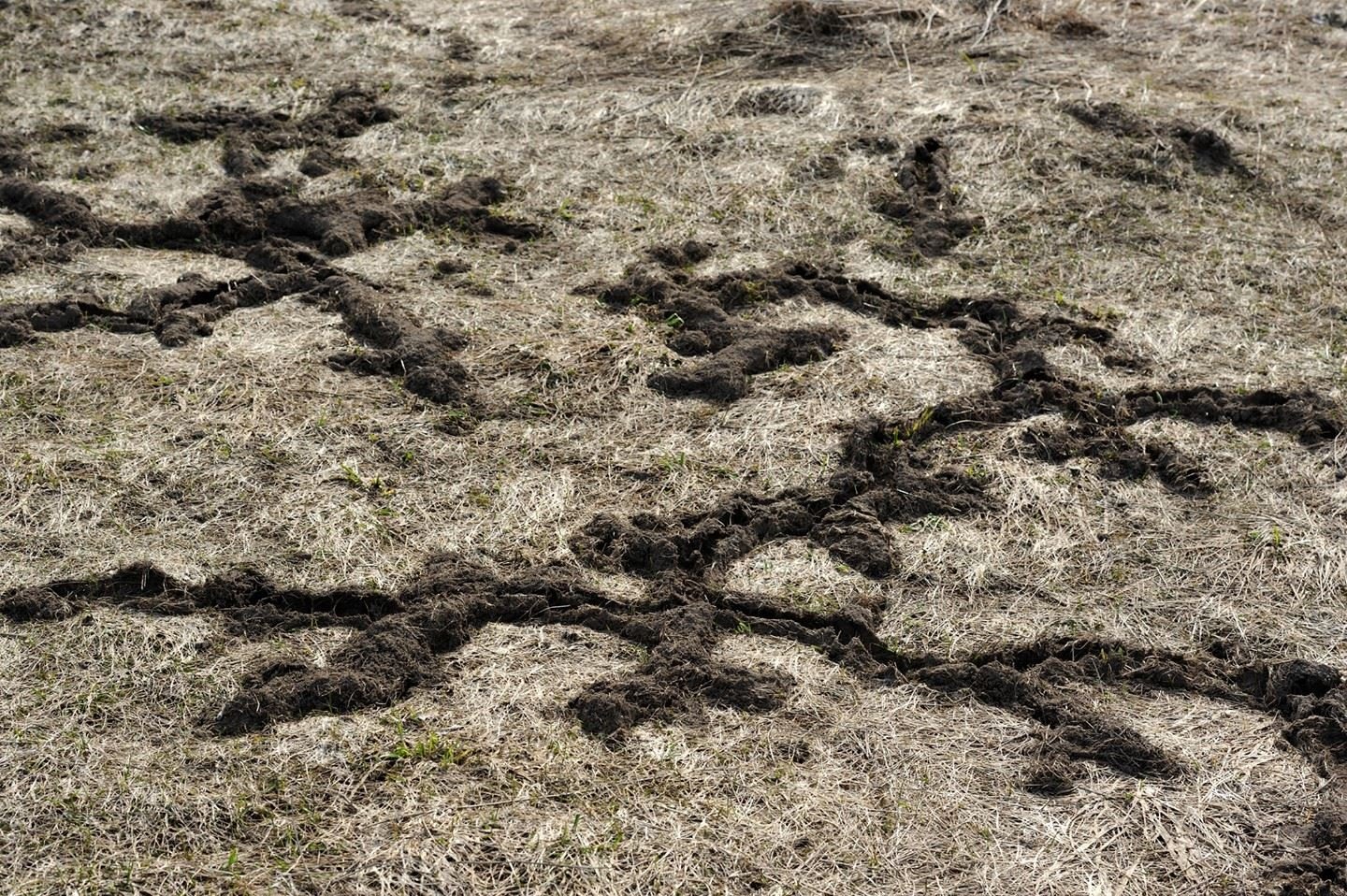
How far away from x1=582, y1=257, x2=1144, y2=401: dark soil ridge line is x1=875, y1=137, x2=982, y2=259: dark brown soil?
0.41m

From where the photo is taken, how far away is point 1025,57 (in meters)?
6.55

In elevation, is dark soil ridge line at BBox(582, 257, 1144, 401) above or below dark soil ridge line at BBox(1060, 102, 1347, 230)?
below

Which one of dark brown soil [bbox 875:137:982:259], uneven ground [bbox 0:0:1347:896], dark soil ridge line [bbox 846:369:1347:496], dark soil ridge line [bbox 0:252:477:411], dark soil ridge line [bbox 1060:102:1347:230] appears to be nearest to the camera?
uneven ground [bbox 0:0:1347:896]

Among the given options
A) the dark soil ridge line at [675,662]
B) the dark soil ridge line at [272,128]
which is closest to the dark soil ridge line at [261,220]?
the dark soil ridge line at [272,128]

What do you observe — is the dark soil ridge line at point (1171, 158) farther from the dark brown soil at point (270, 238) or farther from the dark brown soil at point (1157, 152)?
the dark brown soil at point (270, 238)

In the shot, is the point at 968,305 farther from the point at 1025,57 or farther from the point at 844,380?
the point at 1025,57

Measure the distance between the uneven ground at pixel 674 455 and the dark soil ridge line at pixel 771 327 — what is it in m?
0.02

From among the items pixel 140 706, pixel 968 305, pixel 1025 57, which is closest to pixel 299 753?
pixel 140 706

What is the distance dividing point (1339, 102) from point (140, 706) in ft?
19.8

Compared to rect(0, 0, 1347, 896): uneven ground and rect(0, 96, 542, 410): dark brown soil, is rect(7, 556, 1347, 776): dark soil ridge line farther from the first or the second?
rect(0, 96, 542, 410): dark brown soil

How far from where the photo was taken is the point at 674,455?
14.1 ft

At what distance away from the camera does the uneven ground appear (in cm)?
313

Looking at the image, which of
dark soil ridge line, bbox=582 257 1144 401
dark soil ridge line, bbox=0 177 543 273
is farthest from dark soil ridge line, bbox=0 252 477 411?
dark soil ridge line, bbox=582 257 1144 401

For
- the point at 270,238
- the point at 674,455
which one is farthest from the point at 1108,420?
the point at 270,238
